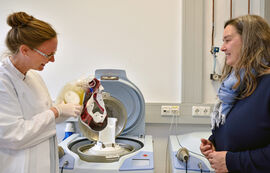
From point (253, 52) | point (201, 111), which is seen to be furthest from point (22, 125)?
point (201, 111)

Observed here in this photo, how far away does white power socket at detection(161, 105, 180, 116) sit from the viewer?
6.43 ft

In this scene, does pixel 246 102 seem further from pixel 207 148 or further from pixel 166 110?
pixel 166 110

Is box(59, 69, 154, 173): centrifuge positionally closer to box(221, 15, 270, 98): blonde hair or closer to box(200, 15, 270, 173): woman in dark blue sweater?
box(200, 15, 270, 173): woman in dark blue sweater

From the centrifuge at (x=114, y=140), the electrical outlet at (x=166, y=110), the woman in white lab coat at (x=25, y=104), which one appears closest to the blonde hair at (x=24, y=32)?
the woman in white lab coat at (x=25, y=104)

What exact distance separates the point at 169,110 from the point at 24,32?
1.30 metres

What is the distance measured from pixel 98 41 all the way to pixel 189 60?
31.8 inches

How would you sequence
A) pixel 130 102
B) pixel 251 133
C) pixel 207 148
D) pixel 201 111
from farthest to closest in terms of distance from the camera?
pixel 201 111 → pixel 130 102 → pixel 207 148 → pixel 251 133

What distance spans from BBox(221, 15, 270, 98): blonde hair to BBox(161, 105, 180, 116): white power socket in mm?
935

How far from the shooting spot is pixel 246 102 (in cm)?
99

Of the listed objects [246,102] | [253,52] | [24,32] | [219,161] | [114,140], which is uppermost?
[24,32]

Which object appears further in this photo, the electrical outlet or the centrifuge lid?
the electrical outlet

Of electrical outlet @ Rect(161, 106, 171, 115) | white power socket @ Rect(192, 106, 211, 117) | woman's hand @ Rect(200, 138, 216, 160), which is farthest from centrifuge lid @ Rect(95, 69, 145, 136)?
woman's hand @ Rect(200, 138, 216, 160)

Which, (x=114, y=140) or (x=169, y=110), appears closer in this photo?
(x=114, y=140)

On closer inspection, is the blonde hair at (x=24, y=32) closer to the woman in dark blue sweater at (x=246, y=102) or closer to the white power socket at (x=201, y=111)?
the woman in dark blue sweater at (x=246, y=102)
